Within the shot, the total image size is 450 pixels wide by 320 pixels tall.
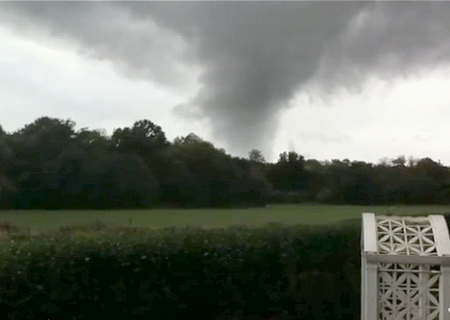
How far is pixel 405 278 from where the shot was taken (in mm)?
2822

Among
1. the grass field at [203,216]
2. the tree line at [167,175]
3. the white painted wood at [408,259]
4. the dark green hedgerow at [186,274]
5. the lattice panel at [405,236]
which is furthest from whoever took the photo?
the tree line at [167,175]

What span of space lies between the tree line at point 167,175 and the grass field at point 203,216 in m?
0.13

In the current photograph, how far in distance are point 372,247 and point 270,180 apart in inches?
135

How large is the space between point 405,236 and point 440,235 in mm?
189

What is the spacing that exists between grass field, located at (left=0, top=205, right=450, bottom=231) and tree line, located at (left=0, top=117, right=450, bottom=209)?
0.13 m

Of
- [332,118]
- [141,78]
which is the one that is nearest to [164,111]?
[141,78]

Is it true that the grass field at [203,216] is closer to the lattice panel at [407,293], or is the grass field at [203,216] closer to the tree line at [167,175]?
the tree line at [167,175]

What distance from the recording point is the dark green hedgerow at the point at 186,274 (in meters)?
3.50

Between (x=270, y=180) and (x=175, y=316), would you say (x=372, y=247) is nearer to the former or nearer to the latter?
(x=175, y=316)

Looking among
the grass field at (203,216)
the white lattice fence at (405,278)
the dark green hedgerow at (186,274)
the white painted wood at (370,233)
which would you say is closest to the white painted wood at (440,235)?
the white lattice fence at (405,278)

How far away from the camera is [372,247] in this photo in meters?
2.81

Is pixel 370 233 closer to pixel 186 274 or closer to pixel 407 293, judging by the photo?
pixel 407 293

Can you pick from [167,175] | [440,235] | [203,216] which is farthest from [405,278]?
[167,175]

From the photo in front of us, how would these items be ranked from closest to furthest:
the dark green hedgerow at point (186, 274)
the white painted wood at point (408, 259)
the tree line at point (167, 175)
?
1. the white painted wood at point (408, 259)
2. the dark green hedgerow at point (186, 274)
3. the tree line at point (167, 175)
